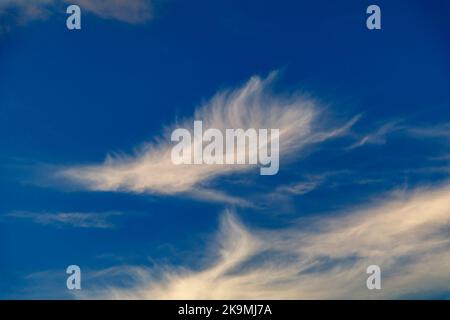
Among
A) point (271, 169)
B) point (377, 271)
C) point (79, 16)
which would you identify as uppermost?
point (79, 16)
